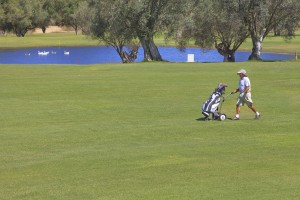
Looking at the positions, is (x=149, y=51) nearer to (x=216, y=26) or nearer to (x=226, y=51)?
(x=216, y=26)

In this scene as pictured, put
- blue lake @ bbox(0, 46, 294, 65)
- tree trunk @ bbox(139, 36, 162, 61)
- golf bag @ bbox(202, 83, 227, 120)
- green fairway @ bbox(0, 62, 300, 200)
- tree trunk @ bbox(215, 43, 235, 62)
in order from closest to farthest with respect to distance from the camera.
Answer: green fairway @ bbox(0, 62, 300, 200), golf bag @ bbox(202, 83, 227, 120), tree trunk @ bbox(139, 36, 162, 61), tree trunk @ bbox(215, 43, 235, 62), blue lake @ bbox(0, 46, 294, 65)

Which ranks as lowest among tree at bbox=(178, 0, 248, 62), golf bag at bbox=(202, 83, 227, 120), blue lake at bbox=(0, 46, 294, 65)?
blue lake at bbox=(0, 46, 294, 65)

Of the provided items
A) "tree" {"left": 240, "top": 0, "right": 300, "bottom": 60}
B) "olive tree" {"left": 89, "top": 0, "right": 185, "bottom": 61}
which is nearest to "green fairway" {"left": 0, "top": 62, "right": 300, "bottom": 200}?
"tree" {"left": 240, "top": 0, "right": 300, "bottom": 60}

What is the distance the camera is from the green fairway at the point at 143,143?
1236 centimetres

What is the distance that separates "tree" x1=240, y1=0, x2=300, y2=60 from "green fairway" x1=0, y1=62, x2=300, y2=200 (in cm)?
2190

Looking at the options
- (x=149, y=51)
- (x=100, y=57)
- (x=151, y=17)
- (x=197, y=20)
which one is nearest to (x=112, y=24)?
(x=151, y=17)

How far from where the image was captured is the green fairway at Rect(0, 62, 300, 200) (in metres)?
12.4

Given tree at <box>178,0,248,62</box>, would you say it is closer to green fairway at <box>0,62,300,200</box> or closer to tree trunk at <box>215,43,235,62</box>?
tree trunk at <box>215,43,235,62</box>

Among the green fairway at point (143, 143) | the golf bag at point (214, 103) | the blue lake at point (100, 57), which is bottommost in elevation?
the blue lake at point (100, 57)

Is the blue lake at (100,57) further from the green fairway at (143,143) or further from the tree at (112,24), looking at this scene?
the green fairway at (143,143)

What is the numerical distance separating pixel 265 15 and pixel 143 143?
39.2m

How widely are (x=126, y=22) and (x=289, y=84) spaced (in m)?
26.4

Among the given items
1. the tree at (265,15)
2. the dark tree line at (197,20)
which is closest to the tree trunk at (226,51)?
the dark tree line at (197,20)

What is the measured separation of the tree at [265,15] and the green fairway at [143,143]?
2190 centimetres
